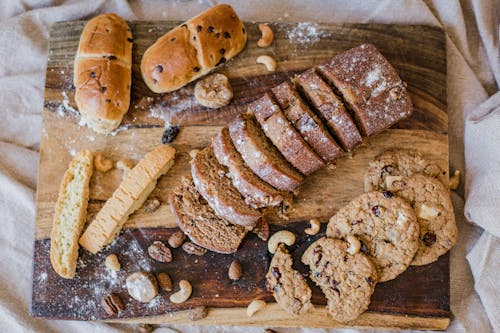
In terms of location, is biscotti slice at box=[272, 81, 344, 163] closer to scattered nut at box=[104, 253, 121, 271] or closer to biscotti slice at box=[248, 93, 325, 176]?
biscotti slice at box=[248, 93, 325, 176]

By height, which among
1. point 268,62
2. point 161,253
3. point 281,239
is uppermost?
point 268,62

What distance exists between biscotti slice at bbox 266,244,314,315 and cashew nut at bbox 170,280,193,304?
57 cm

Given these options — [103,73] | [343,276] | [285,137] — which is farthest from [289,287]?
[103,73]

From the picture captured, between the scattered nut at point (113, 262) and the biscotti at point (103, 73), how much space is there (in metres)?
0.89

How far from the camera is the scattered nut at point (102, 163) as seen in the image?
161 inches

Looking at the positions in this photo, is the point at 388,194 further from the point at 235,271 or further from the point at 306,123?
the point at 235,271

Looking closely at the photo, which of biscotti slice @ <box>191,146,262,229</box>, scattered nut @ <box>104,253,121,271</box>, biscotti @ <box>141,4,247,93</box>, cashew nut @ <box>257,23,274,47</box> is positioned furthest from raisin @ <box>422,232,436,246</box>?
scattered nut @ <box>104,253,121,271</box>

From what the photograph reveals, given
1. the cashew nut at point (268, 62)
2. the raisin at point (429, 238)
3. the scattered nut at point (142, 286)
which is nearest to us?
the raisin at point (429, 238)

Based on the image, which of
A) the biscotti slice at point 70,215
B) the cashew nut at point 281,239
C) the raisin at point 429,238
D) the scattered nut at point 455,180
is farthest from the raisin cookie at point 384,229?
the biscotti slice at point 70,215

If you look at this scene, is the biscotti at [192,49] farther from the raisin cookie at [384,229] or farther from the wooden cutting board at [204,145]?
the raisin cookie at [384,229]

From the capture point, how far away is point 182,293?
13.3 ft

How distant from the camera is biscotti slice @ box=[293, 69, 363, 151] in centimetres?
374

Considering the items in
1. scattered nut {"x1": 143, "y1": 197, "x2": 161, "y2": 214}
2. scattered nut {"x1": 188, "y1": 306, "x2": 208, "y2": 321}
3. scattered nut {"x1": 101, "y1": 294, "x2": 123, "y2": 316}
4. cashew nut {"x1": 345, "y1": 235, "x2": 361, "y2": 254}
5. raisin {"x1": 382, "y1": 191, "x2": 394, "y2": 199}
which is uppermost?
raisin {"x1": 382, "y1": 191, "x2": 394, "y2": 199}

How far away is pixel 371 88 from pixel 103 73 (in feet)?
5.87
